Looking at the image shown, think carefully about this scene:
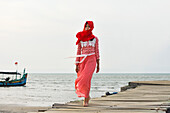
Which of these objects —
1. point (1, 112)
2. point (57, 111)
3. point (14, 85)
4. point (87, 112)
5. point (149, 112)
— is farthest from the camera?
point (14, 85)

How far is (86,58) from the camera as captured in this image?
6332 millimetres

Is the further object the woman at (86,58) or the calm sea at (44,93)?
the calm sea at (44,93)

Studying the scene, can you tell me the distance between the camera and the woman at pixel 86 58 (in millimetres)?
6219

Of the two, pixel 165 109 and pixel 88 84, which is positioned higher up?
pixel 88 84

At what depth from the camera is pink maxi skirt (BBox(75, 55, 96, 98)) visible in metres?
6.22

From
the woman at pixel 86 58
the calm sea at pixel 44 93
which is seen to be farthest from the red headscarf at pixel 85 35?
the calm sea at pixel 44 93

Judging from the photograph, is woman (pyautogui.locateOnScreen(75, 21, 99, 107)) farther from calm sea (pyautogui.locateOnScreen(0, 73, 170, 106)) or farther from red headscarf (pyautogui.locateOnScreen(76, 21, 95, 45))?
calm sea (pyautogui.locateOnScreen(0, 73, 170, 106))

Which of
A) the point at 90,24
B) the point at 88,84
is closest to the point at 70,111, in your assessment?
the point at 88,84

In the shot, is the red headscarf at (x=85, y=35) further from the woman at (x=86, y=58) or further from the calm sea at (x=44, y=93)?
the calm sea at (x=44, y=93)

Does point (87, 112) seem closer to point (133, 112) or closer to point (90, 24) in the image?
point (133, 112)

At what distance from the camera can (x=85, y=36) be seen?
6254 mm

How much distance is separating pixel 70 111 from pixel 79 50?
1.59 m

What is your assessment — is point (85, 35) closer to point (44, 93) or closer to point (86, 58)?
point (86, 58)

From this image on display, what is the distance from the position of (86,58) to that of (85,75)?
15.6 inches
